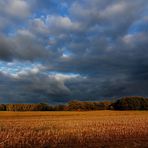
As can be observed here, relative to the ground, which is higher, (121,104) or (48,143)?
(121,104)

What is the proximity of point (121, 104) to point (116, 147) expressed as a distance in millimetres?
112846

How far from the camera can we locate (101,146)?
55.3 feet

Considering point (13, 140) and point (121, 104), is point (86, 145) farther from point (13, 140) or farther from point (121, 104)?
point (121, 104)

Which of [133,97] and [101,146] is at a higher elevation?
[133,97]

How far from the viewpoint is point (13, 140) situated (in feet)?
61.7

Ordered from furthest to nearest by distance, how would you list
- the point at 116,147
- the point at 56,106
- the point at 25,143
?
the point at 56,106, the point at 25,143, the point at 116,147

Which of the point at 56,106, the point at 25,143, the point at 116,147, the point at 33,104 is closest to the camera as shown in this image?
the point at 116,147

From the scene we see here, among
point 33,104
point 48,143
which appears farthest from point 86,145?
point 33,104

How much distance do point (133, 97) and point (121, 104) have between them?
7.50 metres

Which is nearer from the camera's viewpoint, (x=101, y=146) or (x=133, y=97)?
(x=101, y=146)

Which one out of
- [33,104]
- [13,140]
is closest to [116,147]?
[13,140]

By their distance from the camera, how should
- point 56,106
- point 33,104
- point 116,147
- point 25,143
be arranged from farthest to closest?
1. point 33,104
2. point 56,106
3. point 25,143
4. point 116,147

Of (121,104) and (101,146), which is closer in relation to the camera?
(101,146)

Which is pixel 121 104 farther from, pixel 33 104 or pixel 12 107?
pixel 12 107
